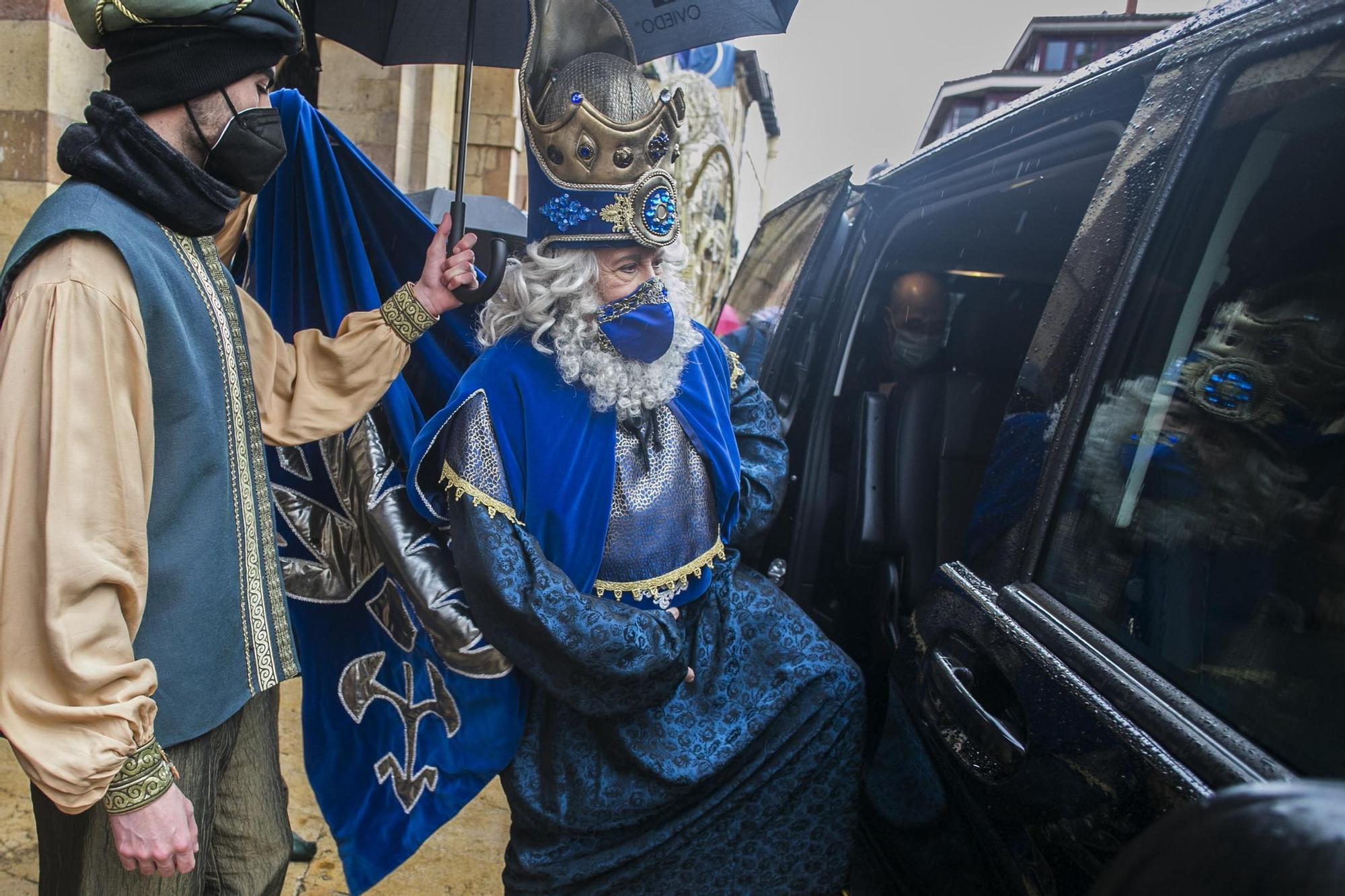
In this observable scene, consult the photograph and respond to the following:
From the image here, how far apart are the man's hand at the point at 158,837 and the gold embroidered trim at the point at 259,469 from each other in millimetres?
345

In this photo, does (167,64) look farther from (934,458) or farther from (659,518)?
(934,458)

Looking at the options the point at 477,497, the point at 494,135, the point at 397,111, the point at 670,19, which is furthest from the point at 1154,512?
the point at 494,135

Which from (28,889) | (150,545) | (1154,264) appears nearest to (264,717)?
(150,545)

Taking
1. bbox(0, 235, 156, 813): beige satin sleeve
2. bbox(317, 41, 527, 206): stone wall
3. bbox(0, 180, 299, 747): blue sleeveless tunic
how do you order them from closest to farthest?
bbox(0, 235, 156, 813): beige satin sleeve → bbox(0, 180, 299, 747): blue sleeveless tunic → bbox(317, 41, 527, 206): stone wall

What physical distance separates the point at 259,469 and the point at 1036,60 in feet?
88.1

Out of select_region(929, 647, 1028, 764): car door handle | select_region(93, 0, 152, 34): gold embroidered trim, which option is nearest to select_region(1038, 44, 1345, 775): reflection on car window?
select_region(929, 647, 1028, 764): car door handle

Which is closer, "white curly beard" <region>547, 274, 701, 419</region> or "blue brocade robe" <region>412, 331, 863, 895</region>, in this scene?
"blue brocade robe" <region>412, 331, 863, 895</region>

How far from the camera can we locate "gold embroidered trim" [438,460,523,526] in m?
1.86

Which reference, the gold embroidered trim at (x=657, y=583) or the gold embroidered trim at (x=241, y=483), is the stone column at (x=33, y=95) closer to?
the gold embroidered trim at (x=241, y=483)

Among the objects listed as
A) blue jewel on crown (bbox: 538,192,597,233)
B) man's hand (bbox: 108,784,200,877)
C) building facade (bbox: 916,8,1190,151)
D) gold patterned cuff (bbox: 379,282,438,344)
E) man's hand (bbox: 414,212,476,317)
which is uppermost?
building facade (bbox: 916,8,1190,151)

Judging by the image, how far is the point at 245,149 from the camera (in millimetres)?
1660

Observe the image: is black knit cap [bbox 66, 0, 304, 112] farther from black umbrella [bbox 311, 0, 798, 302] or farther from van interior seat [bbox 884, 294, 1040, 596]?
van interior seat [bbox 884, 294, 1040, 596]

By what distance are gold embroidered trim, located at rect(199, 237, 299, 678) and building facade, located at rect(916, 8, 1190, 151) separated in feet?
66.2

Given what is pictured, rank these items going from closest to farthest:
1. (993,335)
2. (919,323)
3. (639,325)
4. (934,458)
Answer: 1. (639,325)
2. (934,458)
3. (993,335)
4. (919,323)
